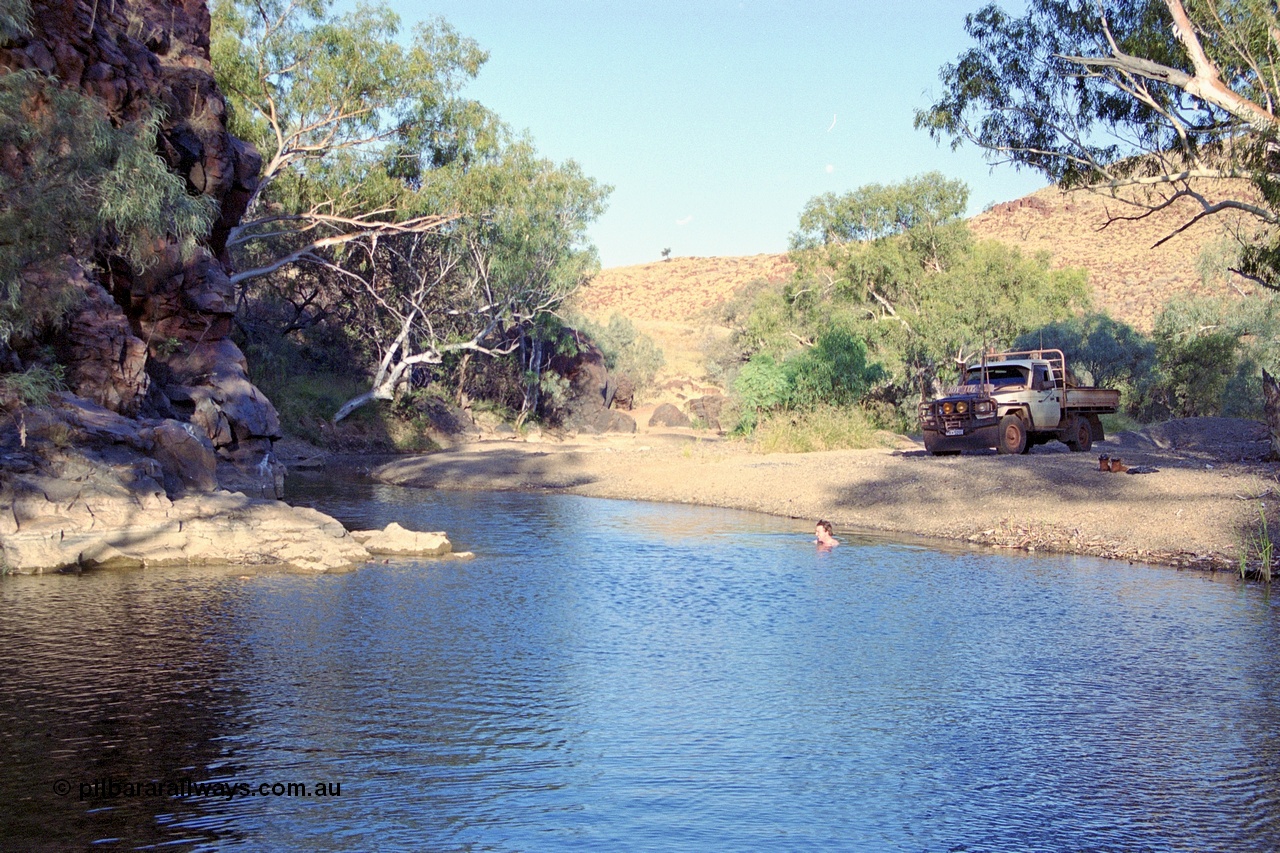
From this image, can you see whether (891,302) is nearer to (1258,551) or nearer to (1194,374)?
(1194,374)

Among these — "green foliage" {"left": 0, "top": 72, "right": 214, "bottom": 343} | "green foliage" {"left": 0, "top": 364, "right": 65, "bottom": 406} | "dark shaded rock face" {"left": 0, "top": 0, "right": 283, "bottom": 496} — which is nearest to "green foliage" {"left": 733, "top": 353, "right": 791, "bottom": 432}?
"dark shaded rock face" {"left": 0, "top": 0, "right": 283, "bottom": 496}

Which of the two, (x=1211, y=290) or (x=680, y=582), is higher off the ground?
(x=1211, y=290)

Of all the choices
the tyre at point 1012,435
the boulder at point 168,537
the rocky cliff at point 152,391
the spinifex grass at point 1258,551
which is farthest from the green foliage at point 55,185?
the tyre at point 1012,435

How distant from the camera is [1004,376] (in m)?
25.0

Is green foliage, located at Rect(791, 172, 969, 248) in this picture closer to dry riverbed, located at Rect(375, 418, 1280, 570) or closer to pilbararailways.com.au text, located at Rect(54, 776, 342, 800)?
dry riverbed, located at Rect(375, 418, 1280, 570)

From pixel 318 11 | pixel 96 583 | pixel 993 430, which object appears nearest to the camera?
pixel 96 583

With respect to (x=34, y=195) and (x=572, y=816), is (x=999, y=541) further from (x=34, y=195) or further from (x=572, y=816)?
(x=34, y=195)

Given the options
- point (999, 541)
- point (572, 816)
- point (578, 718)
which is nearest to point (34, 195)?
point (578, 718)

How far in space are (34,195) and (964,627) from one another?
1038 cm

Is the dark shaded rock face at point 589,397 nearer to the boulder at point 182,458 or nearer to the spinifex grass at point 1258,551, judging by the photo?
the boulder at point 182,458

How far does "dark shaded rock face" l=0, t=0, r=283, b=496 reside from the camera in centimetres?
1788

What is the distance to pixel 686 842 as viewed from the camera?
570 centimetres

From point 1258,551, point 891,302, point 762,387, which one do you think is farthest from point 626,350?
point 1258,551

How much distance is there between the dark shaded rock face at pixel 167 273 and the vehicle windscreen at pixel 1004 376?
51.1ft
